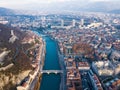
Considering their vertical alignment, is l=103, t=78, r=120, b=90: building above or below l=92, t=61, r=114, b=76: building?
below

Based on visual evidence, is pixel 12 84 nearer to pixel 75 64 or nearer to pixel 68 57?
pixel 75 64

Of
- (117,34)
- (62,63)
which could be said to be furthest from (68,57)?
(117,34)

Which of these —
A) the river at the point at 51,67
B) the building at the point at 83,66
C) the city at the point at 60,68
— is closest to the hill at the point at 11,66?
the city at the point at 60,68

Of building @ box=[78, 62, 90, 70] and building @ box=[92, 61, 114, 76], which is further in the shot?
building @ box=[78, 62, 90, 70]

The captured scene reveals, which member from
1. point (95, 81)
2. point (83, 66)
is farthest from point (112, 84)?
point (83, 66)

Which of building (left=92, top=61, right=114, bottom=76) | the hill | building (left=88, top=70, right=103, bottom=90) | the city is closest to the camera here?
building (left=88, top=70, right=103, bottom=90)

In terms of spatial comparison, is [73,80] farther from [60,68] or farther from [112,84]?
[60,68]

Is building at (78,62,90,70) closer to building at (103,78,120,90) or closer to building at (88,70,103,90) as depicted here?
building at (88,70,103,90)

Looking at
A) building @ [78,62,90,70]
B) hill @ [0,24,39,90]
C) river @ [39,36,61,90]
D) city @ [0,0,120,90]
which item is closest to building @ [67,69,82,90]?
city @ [0,0,120,90]
